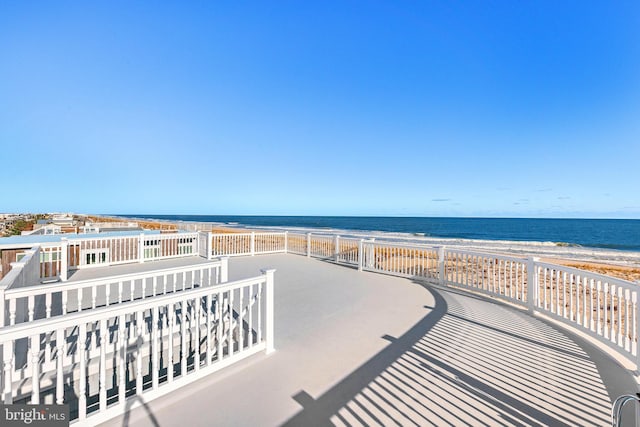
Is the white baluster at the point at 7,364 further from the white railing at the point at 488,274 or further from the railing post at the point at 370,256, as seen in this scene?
the railing post at the point at 370,256

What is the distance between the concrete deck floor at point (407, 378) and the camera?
70.4 inches

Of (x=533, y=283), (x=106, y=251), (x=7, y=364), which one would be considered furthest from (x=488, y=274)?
(x=106, y=251)

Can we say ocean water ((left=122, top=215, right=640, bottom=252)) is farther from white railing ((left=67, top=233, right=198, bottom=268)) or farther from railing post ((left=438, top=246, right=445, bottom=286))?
railing post ((left=438, top=246, right=445, bottom=286))

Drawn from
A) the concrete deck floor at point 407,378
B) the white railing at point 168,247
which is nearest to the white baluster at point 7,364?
the concrete deck floor at point 407,378

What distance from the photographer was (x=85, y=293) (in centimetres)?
479

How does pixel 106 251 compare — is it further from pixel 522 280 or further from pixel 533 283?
pixel 533 283

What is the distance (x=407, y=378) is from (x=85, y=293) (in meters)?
5.77

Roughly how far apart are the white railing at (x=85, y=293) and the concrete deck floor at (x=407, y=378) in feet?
3.70

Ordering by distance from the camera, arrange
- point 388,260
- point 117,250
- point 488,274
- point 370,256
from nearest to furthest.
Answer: point 488,274 → point 388,260 → point 370,256 → point 117,250

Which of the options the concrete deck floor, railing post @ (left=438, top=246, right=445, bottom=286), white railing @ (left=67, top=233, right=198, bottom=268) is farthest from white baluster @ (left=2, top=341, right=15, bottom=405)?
white railing @ (left=67, top=233, right=198, bottom=268)

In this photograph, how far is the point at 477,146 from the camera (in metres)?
18.8

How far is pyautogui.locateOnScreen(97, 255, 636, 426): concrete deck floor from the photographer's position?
179 cm

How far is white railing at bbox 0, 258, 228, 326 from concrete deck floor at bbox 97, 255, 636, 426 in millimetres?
1128

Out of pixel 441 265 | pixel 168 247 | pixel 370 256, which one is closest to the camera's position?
pixel 441 265
